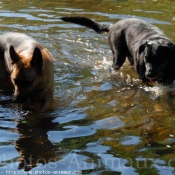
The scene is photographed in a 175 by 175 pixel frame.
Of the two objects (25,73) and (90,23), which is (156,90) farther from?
(90,23)

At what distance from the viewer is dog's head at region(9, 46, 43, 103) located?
22.3 ft

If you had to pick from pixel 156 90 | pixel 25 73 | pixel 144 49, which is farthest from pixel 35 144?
pixel 144 49

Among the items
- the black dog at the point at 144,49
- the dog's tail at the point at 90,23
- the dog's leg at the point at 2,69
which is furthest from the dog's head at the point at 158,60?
the dog's leg at the point at 2,69

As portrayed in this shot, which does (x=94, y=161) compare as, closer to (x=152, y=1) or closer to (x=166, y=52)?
(x=166, y=52)

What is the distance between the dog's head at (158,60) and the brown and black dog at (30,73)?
5.56ft

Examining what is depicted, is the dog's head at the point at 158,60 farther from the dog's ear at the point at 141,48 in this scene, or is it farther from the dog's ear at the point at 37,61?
the dog's ear at the point at 37,61

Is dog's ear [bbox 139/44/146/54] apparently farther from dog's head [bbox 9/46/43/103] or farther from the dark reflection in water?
the dark reflection in water

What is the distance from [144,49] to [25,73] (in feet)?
7.43

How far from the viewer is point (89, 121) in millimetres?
6547

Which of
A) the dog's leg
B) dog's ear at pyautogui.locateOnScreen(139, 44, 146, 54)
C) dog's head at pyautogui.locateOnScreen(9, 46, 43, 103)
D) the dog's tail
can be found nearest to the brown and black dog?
dog's head at pyautogui.locateOnScreen(9, 46, 43, 103)

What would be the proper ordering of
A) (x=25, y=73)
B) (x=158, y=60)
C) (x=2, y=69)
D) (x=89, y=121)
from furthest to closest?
(x=2, y=69) < (x=158, y=60) < (x=25, y=73) < (x=89, y=121)

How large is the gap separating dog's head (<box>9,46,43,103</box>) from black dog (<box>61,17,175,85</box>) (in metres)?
1.95

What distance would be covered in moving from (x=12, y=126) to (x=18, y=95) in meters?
0.61

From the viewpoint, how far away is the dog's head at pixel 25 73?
6.80 meters
